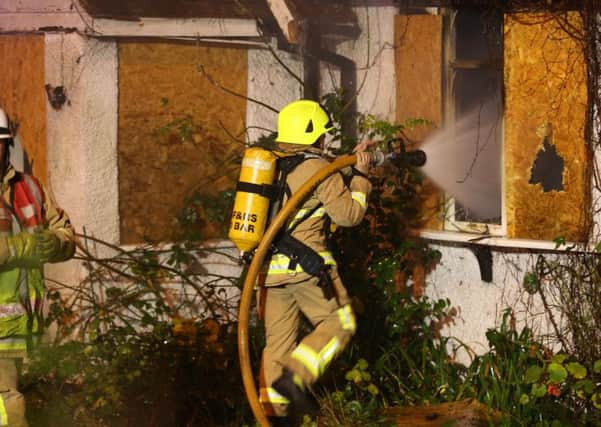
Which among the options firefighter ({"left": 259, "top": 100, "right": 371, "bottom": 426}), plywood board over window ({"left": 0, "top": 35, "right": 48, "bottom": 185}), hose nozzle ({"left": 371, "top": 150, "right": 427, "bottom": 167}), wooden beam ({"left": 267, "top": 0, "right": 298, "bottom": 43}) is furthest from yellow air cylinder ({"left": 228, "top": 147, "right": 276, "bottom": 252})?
plywood board over window ({"left": 0, "top": 35, "right": 48, "bottom": 185})

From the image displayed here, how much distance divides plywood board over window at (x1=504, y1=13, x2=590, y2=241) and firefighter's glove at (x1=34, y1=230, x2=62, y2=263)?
10.6ft

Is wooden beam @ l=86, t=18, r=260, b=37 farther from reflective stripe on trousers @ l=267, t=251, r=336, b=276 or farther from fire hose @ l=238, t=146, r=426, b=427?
reflective stripe on trousers @ l=267, t=251, r=336, b=276

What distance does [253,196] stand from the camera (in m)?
5.49

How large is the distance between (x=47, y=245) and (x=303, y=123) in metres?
1.67

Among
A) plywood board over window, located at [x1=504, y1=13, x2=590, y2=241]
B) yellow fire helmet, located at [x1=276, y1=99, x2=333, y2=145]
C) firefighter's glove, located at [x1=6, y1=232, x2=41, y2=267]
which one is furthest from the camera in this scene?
plywood board over window, located at [x1=504, y1=13, x2=590, y2=241]

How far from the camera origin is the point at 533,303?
261 inches

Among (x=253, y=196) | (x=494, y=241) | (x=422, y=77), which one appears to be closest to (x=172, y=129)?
(x=422, y=77)

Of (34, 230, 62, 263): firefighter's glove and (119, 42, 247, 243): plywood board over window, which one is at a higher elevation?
(119, 42, 247, 243): plywood board over window

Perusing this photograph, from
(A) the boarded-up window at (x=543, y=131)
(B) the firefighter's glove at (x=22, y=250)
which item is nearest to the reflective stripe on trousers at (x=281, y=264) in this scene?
(B) the firefighter's glove at (x=22, y=250)

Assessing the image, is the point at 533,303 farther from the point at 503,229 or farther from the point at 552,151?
the point at 552,151

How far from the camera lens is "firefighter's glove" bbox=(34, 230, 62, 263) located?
196 inches

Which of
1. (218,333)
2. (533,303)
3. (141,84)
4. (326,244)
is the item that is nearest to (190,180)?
(141,84)

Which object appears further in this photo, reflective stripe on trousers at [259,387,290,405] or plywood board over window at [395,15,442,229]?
plywood board over window at [395,15,442,229]

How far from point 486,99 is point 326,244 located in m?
Result: 2.16
